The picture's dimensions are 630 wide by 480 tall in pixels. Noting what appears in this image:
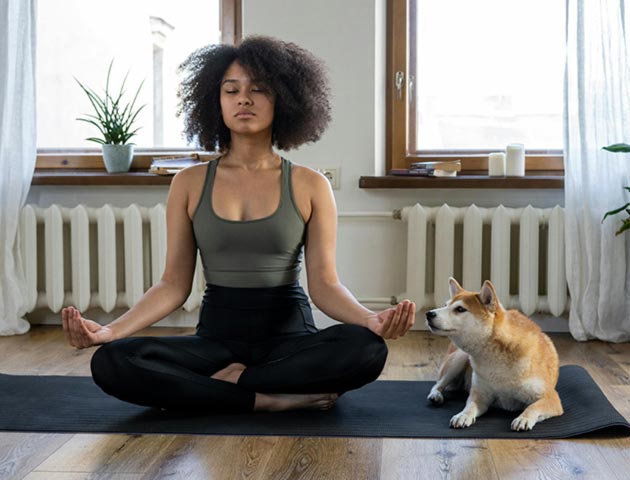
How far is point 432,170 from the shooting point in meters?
3.73

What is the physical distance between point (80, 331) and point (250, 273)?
504 mm

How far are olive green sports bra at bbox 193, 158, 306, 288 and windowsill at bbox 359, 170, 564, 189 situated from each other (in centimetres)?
126

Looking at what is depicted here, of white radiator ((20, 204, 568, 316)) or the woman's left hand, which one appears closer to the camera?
the woman's left hand

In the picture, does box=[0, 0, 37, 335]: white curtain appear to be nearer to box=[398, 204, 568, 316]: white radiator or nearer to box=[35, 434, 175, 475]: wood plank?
box=[398, 204, 568, 316]: white radiator

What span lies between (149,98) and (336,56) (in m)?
0.86

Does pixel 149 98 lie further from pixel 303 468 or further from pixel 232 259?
pixel 303 468

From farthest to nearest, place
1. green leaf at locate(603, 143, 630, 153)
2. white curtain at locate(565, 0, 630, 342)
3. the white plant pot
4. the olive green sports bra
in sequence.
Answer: the white plant pot < white curtain at locate(565, 0, 630, 342) < green leaf at locate(603, 143, 630, 153) < the olive green sports bra

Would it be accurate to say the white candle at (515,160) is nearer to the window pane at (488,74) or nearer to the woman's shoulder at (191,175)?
the window pane at (488,74)

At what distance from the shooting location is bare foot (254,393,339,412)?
243 cm

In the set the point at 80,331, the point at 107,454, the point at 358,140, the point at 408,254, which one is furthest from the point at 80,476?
the point at 358,140

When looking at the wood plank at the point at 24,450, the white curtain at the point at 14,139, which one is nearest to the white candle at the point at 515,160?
the white curtain at the point at 14,139

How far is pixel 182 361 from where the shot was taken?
239 centimetres

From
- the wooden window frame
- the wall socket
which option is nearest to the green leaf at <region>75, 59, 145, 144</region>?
the wooden window frame

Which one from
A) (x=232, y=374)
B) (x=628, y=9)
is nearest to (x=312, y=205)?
(x=232, y=374)
